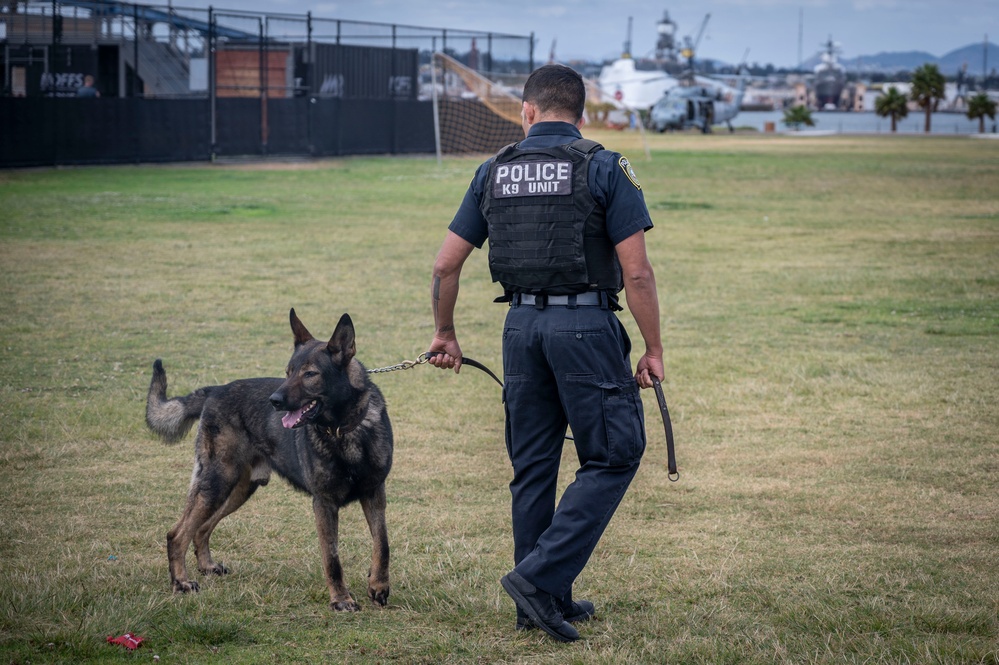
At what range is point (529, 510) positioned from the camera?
13.5 feet

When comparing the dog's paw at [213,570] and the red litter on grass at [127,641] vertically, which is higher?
the red litter on grass at [127,641]

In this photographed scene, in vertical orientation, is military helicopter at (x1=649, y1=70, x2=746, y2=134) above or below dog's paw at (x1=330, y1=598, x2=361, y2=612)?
above

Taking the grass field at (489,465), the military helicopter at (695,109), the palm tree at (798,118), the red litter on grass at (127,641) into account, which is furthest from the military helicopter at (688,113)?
the red litter on grass at (127,641)

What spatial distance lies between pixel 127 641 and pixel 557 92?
2.60m

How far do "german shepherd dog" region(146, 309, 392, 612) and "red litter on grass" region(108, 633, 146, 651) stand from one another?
2.00ft

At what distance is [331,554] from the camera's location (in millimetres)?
4398

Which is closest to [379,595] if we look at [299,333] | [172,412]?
[299,333]

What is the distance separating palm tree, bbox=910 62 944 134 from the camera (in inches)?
3125

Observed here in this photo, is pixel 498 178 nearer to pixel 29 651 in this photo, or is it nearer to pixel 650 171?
pixel 29 651

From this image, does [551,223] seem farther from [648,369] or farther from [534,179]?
[648,369]

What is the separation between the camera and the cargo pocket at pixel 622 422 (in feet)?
12.7

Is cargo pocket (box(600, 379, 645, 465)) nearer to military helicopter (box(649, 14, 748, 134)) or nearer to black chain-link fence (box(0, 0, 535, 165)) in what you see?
black chain-link fence (box(0, 0, 535, 165))

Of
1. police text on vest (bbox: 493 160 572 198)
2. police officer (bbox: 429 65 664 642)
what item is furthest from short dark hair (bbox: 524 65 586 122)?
police text on vest (bbox: 493 160 572 198)

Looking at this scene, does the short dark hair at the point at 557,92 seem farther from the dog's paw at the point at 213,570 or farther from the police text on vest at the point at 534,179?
the dog's paw at the point at 213,570
